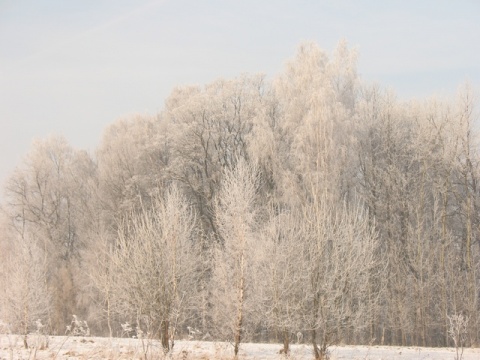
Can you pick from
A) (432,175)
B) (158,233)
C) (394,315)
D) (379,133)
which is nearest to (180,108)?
(379,133)

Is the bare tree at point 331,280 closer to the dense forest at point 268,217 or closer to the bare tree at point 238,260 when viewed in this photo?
the dense forest at point 268,217

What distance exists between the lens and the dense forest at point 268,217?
1552cm

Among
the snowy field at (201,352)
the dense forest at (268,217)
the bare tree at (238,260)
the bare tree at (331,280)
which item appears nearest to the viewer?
the snowy field at (201,352)

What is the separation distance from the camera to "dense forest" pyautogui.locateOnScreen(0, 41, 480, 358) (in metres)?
15.5

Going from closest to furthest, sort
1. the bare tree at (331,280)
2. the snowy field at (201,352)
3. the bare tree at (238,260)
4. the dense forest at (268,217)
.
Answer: the snowy field at (201,352) → the bare tree at (331,280) → the dense forest at (268,217) → the bare tree at (238,260)

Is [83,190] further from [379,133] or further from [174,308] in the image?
[174,308]

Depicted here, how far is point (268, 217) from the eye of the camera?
27703mm

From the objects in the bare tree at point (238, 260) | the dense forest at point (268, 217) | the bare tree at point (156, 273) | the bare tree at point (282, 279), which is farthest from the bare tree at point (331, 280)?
the bare tree at point (156, 273)

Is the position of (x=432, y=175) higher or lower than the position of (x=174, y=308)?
higher

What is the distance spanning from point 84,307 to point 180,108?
47.8 ft

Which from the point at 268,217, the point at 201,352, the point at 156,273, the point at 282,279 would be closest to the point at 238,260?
the point at 282,279

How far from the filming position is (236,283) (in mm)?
16844

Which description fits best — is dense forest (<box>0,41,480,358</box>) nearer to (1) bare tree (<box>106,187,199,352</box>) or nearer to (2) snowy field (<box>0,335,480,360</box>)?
(1) bare tree (<box>106,187,199,352</box>)

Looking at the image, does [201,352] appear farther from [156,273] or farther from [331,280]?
[331,280]
